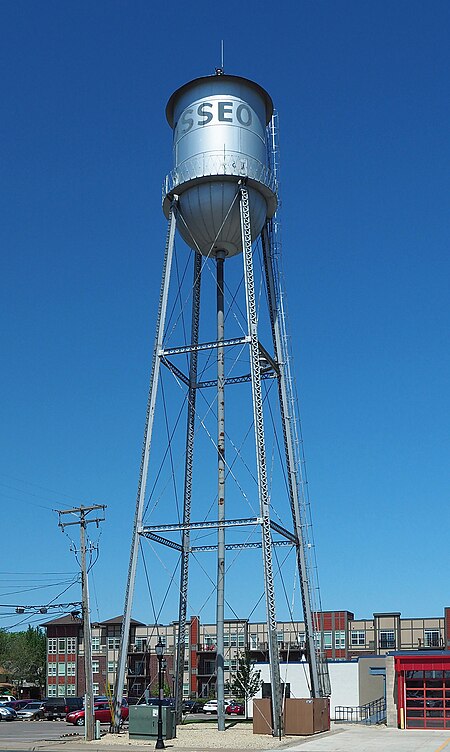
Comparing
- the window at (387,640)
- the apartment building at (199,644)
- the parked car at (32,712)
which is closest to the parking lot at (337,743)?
the parked car at (32,712)

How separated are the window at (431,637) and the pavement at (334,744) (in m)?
46.3

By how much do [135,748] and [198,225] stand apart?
63.4 feet

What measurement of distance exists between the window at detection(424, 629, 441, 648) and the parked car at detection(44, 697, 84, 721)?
112ft

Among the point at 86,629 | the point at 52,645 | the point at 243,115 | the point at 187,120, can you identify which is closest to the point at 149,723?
the point at 86,629

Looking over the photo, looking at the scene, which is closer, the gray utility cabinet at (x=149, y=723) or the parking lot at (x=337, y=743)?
the parking lot at (x=337, y=743)

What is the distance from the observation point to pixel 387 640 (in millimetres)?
84375

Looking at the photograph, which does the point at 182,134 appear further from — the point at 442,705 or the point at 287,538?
the point at 442,705

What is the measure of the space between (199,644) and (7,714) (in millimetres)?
34787

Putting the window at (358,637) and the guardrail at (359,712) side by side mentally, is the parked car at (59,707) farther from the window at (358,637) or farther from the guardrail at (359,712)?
the window at (358,637)

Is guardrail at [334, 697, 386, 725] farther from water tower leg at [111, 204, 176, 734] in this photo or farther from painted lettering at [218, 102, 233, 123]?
painted lettering at [218, 102, 233, 123]

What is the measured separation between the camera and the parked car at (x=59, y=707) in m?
61.0

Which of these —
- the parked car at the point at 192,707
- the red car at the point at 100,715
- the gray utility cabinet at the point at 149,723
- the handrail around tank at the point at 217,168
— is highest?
the handrail around tank at the point at 217,168

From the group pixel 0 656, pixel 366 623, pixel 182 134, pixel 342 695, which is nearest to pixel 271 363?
pixel 182 134

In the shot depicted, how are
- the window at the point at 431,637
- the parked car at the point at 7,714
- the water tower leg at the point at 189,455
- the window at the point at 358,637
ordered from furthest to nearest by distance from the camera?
the window at the point at 358,637, the window at the point at 431,637, the parked car at the point at 7,714, the water tower leg at the point at 189,455
